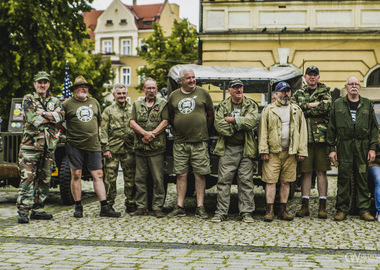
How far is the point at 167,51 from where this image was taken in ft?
130

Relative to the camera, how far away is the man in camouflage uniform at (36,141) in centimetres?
763

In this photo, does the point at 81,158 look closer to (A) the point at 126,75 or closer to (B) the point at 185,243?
(B) the point at 185,243

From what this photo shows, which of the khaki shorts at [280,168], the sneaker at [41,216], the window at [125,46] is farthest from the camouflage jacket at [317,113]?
the window at [125,46]

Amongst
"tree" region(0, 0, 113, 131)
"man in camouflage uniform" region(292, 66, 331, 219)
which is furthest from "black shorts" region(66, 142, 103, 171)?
"tree" region(0, 0, 113, 131)

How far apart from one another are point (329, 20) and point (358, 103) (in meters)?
11.7

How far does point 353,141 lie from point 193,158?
89.0 inches

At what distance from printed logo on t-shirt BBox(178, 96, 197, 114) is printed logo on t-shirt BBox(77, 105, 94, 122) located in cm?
127

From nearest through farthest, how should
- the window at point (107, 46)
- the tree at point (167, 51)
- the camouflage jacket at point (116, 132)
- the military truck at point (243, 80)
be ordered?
the camouflage jacket at point (116, 132) < the military truck at point (243, 80) < the tree at point (167, 51) < the window at point (107, 46)

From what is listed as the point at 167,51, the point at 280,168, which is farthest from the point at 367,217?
the point at 167,51

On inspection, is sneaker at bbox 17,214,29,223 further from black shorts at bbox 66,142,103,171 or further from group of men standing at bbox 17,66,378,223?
black shorts at bbox 66,142,103,171

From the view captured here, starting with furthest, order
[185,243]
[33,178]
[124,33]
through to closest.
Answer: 1. [124,33]
2. [33,178]
3. [185,243]

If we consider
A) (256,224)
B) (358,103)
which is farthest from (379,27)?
(256,224)

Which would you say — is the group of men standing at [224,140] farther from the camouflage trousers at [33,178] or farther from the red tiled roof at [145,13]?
the red tiled roof at [145,13]

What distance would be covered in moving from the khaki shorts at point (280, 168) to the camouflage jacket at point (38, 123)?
2936 millimetres
